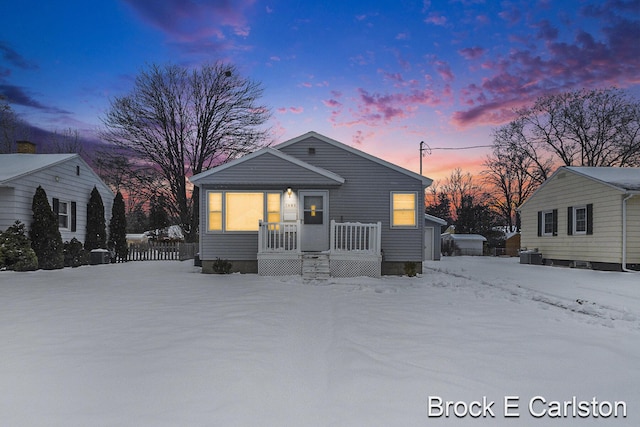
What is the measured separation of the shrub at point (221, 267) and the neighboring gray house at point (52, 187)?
7.62 meters

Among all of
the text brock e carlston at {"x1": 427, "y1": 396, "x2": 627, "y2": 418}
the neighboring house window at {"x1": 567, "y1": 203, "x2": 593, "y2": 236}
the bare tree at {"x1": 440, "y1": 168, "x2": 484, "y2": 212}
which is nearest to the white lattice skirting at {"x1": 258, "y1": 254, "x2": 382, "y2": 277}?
the text brock e carlston at {"x1": 427, "y1": 396, "x2": 627, "y2": 418}

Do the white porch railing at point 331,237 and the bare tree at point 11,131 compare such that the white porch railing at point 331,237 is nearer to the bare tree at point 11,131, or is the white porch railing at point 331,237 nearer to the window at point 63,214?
the window at point 63,214

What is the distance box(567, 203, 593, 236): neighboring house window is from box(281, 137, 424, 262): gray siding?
7627 mm

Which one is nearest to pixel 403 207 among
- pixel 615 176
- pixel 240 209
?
pixel 240 209

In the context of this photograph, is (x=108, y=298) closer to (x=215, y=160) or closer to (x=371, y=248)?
(x=371, y=248)

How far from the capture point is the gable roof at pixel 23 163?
491 inches

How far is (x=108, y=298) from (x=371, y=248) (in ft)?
23.5

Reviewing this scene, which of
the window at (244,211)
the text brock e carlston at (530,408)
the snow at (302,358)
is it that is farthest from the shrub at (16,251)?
the text brock e carlston at (530,408)

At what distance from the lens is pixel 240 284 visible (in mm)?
9133

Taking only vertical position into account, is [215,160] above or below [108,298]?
above

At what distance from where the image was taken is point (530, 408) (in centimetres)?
276

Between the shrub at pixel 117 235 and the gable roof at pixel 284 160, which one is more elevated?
the gable roof at pixel 284 160

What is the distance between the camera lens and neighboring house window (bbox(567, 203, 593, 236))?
1406cm

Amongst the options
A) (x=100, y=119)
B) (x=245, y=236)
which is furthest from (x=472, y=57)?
(x=100, y=119)
